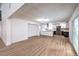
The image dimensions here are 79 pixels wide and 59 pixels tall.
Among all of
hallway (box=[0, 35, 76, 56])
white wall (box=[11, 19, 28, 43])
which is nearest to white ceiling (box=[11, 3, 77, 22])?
white wall (box=[11, 19, 28, 43])

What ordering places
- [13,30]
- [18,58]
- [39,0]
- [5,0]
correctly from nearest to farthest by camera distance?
[18,58] → [5,0] → [39,0] → [13,30]

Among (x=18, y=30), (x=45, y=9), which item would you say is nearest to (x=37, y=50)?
(x=45, y=9)

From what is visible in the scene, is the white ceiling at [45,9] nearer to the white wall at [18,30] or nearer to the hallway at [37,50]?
the white wall at [18,30]

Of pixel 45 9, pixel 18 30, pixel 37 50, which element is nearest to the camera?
pixel 45 9

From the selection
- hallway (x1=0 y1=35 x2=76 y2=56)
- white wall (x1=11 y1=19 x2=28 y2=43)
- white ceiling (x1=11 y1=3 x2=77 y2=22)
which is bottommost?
hallway (x1=0 y1=35 x2=76 y2=56)

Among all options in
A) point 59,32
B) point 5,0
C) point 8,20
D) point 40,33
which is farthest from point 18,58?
point 59,32

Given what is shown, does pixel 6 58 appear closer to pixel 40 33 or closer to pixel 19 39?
pixel 19 39

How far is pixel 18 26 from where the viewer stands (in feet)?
24.3

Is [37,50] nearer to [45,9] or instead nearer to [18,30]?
[45,9]

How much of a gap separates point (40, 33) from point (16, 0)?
11.9 meters

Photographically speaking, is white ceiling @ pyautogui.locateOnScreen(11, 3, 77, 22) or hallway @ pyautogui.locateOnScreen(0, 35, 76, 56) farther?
hallway @ pyautogui.locateOnScreen(0, 35, 76, 56)

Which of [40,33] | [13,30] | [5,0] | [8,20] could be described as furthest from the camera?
[40,33]

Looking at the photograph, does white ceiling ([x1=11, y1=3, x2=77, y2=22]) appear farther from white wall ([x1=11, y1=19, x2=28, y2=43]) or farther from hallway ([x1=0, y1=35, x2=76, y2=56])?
hallway ([x1=0, y1=35, x2=76, y2=56])

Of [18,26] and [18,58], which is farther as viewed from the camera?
[18,26]
